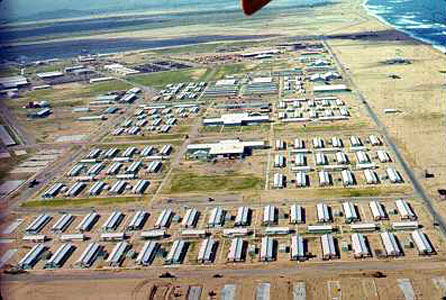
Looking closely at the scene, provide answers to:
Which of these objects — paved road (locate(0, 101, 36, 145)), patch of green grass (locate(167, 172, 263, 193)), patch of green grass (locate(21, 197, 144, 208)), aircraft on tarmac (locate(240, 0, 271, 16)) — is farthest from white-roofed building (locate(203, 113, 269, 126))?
aircraft on tarmac (locate(240, 0, 271, 16))

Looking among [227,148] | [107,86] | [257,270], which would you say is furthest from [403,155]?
[107,86]

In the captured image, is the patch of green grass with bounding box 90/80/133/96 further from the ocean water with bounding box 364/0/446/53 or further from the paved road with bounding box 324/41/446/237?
the ocean water with bounding box 364/0/446/53

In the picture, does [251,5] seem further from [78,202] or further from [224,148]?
[224,148]

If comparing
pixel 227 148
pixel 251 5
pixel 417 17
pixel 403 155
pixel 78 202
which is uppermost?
pixel 251 5

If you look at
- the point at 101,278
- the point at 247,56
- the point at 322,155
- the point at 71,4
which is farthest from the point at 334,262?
the point at 71,4

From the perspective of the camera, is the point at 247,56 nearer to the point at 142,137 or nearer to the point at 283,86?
the point at 283,86

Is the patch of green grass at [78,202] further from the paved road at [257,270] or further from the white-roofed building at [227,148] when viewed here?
the paved road at [257,270]

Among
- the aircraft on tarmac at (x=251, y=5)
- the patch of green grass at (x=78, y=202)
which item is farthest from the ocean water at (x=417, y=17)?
the aircraft on tarmac at (x=251, y=5)
